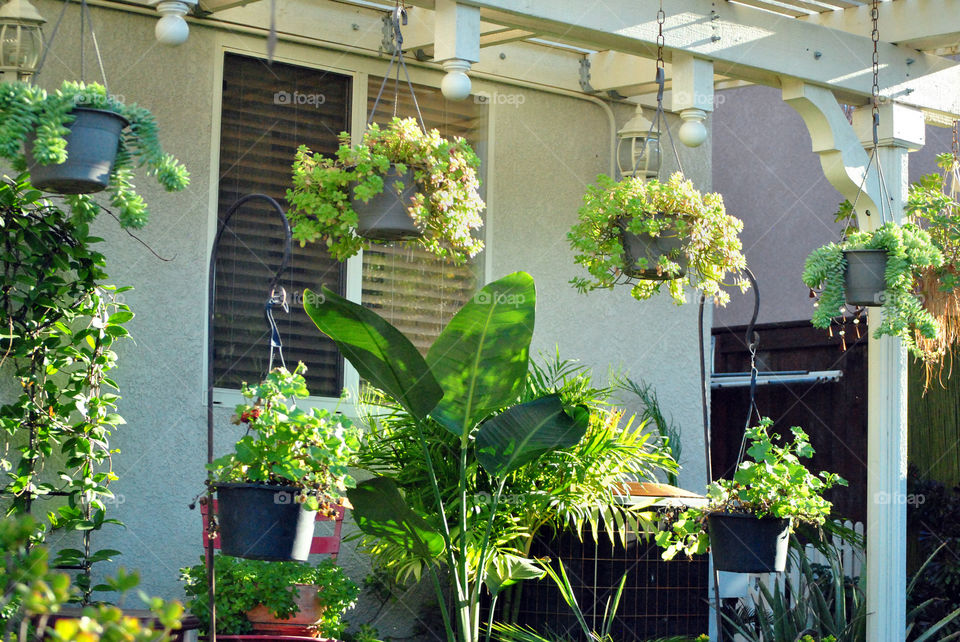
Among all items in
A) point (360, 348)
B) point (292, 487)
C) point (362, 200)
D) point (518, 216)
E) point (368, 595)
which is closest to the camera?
point (292, 487)

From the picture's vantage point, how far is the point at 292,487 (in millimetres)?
4176

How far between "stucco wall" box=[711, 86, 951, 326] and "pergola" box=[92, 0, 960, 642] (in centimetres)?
505

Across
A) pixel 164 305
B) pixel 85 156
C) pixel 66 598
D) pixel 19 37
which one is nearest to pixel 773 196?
pixel 164 305

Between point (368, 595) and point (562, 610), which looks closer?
point (562, 610)

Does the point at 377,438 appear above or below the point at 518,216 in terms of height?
below

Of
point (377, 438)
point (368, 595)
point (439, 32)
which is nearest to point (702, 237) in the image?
point (439, 32)

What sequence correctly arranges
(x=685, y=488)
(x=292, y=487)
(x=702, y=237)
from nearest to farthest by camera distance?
1. (x=292, y=487)
2. (x=702, y=237)
3. (x=685, y=488)

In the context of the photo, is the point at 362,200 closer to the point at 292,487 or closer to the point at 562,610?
the point at 292,487

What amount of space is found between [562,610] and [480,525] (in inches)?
29.7

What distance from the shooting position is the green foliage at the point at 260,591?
5.30 metres

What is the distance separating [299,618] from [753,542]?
2.16 m

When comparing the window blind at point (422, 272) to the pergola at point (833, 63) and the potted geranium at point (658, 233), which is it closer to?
the pergola at point (833, 63)

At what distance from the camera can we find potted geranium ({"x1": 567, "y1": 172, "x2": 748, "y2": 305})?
5.21m

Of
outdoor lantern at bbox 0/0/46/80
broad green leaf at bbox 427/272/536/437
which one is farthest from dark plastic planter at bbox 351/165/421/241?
outdoor lantern at bbox 0/0/46/80
